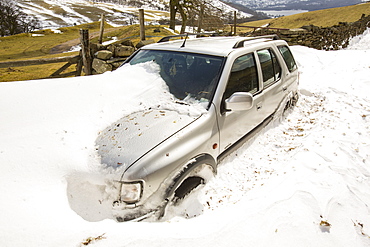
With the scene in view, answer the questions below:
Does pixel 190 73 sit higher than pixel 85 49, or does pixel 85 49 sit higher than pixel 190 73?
pixel 190 73

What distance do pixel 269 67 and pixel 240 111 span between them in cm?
115

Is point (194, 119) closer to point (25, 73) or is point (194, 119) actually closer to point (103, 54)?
point (103, 54)

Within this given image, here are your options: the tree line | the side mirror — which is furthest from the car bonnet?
the tree line

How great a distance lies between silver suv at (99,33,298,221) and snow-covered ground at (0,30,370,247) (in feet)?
0.60

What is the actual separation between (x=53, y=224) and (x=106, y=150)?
70 centimetres

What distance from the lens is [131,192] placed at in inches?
75.5

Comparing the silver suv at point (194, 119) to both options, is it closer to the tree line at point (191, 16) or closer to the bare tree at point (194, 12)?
the tree line at point (191, 16)

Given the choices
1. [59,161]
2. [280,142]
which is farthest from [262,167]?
[59,161]

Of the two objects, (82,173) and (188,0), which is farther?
(188,0)

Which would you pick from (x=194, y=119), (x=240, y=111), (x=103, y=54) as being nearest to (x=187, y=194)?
(x=194, y=119)

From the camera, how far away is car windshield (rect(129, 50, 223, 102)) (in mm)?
2742

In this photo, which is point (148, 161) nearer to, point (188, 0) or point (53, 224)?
point (53, 224)

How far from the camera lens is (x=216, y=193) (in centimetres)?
257

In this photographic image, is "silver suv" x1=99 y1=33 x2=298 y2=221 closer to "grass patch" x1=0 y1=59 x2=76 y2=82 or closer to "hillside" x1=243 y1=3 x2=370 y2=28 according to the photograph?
"grass patch" x1=0 y1=59 x2=76 y2=82
